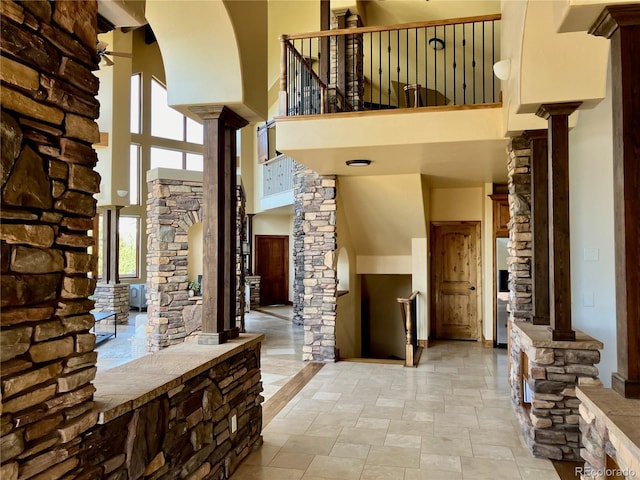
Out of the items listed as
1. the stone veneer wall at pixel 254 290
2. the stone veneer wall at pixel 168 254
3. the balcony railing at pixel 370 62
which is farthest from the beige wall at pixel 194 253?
the stone veneer wall at pixel 254 290

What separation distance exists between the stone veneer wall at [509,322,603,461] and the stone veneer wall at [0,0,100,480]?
2975 millimetres

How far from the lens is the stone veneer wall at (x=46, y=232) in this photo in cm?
144

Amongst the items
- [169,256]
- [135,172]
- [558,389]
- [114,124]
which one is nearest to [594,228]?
[558,389]

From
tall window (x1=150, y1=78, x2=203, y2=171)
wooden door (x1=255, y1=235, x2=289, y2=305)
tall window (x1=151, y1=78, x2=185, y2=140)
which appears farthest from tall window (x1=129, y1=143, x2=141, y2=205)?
wooden door (x1=255, y1=235, x2=289, y2=305)

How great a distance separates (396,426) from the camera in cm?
391

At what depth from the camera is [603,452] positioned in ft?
6.58

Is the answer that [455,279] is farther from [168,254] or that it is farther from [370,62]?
[168,254]

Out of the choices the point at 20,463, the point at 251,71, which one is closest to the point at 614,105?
the point at 251,71

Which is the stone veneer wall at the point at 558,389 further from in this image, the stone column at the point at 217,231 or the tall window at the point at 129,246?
the tall window at the point at 129,246

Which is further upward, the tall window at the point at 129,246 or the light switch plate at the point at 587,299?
the tall window at the point at 129,246

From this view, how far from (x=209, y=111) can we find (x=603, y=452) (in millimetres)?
3036

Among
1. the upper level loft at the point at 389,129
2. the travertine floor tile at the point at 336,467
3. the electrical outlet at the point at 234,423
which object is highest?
the upper level loft at the point at 389,129

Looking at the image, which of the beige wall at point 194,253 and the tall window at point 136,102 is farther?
the tall window at point 136,102

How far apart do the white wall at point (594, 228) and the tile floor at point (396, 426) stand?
3.68 feet
